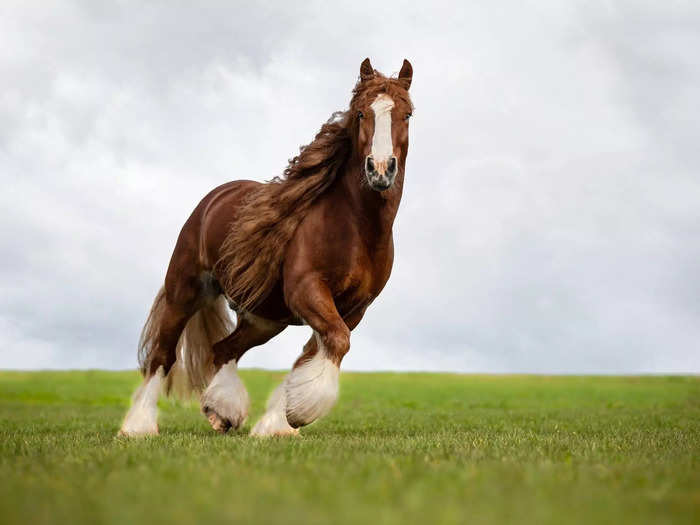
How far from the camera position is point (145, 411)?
29.3 feet

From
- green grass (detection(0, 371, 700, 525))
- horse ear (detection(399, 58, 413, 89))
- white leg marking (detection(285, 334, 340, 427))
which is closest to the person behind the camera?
green grass (detection(0, 371, 700, 525))

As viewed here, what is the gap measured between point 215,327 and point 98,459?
16.2 ft

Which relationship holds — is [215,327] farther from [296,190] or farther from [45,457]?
[45,457]

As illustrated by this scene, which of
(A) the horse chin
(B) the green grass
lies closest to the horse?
(A) the horse chin

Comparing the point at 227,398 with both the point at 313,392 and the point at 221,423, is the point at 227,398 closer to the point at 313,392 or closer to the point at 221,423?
the point at 221,423

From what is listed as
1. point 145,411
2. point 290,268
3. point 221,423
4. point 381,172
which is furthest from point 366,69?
point 145,411

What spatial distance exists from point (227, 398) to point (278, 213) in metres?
2.26

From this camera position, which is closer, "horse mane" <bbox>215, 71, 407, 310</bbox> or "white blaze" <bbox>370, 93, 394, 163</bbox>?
"white blaze" <bbox>370, 93, 394, 163</bbox>

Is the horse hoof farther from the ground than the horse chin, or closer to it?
closer to it

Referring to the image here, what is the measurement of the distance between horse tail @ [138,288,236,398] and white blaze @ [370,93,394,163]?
370 centimetres

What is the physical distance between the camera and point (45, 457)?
5.18 m

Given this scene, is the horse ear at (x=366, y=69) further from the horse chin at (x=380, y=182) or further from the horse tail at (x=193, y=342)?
the horse tail at (x=193, y=342)

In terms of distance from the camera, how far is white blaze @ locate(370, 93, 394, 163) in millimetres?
6559

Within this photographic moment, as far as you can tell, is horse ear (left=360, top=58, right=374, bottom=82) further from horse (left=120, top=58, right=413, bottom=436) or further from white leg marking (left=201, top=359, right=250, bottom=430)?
white leg marking (left=201, top=359, right=250, bottom=430)
